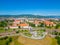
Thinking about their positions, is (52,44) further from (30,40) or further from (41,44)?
(30,40)

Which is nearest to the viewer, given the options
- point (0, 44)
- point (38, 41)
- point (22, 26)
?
point (0, 44)

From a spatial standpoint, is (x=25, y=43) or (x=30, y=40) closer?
(x=25, y=43)

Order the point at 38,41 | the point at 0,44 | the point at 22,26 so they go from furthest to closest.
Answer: the point at 22,26 → the point at 38,41 → the point at 0,44

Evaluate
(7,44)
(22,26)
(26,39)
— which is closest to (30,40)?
(26,39)

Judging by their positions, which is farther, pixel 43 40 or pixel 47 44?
pixel 43 40

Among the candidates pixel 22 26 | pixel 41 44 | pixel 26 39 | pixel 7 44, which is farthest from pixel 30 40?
pixel 22 26

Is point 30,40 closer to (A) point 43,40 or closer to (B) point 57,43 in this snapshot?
(A) point 43,40

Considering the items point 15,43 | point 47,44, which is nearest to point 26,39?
point 15,43

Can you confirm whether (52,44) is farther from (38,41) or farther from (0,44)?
(0,44)
